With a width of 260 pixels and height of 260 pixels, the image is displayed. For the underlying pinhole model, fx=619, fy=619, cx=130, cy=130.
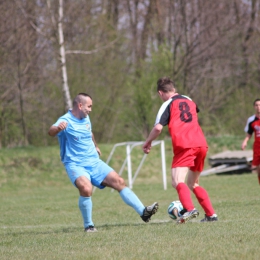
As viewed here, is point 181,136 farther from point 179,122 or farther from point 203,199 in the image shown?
point 203,199

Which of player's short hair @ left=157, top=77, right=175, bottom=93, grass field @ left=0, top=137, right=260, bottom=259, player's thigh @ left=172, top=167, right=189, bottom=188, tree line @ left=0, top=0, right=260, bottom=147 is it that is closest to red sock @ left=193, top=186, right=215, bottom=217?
grass field @ left=0, top=137, right=260, bottom=259

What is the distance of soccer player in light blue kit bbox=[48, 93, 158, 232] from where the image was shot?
326 inches

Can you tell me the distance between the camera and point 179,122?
317 inches

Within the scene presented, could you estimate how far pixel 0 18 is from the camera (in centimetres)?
2378

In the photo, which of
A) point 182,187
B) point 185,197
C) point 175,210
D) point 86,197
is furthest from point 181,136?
point 86,197

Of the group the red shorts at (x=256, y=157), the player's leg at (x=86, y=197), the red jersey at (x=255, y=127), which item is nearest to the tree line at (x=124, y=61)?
the red jersey at (x=255, y=127)

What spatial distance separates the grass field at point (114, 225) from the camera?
5926mm

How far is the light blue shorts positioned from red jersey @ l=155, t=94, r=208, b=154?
1.05 m

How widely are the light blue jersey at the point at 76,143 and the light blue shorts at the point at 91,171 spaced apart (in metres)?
0.06

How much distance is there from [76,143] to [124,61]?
2125 cm

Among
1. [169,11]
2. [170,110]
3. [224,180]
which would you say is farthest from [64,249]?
[169,11]

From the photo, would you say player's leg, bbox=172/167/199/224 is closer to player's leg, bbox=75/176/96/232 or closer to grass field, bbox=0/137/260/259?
grass field, bbox=0/137/260/259

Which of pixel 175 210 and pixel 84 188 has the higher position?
pixel 84 188

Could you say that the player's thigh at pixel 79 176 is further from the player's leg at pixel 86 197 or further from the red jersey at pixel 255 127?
the red jersey at pixel 255 127
